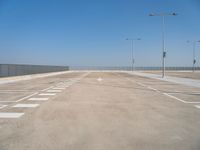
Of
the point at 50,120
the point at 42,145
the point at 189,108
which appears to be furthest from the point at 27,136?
the point at 189,108

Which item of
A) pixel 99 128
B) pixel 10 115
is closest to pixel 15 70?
pixel 10 115

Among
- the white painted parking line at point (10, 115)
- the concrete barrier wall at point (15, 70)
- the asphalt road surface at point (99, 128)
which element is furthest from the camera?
the concrete barrier wall at point (15, 70)

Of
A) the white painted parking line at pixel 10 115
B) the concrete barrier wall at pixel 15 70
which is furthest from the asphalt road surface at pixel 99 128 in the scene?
the concrete barrier wall at pixel 15 70

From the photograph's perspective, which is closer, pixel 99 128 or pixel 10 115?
pixel 99 128

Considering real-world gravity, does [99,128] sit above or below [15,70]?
below

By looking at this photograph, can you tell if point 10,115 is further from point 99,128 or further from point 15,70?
point 15,70

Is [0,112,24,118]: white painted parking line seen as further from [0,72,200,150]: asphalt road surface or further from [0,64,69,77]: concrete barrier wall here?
[0,64,69,77]: concrete barrier wall

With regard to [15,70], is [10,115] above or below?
below

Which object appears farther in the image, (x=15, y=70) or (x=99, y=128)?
(x=15, y=70)

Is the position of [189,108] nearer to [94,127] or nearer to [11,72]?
[94,127]

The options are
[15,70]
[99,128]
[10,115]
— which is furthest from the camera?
[15,70]

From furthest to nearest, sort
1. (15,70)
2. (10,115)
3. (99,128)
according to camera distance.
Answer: (15,70), (10,115), (99,128)

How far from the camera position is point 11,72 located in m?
22.6

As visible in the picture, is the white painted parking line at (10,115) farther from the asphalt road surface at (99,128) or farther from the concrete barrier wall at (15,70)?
the concrete barrier wall at (15,70)
